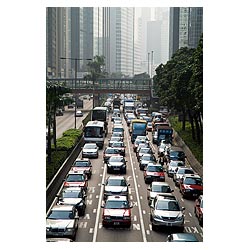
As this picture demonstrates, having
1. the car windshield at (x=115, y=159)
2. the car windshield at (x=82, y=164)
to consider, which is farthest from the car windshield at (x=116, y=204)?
the car windshield at (x=115, y=159)

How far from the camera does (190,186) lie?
80.2ft

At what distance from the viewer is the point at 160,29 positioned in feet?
634

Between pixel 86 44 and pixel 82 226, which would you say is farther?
pixel 86 44

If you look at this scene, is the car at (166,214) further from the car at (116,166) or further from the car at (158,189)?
the car at (116,166)

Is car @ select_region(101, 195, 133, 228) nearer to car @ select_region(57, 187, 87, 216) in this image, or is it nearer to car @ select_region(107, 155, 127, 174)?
car @ select_region(57, 187, 87, 216)

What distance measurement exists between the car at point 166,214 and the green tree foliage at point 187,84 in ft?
34.4

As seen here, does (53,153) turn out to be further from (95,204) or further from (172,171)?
(95,204)

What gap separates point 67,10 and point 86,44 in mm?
19644

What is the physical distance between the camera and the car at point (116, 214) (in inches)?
717

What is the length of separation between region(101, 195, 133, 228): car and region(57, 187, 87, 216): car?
55.9 inches

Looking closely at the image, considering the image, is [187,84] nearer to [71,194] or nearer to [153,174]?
[153,174]
